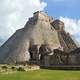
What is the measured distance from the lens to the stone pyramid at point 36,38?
13912 cm

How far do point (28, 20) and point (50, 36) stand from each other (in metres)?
21.5

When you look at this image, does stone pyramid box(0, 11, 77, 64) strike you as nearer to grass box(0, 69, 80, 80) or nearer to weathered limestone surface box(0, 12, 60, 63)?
weathered limestone surface box(0, 12, 60, 63)

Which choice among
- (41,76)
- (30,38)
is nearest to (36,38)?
(30,38)

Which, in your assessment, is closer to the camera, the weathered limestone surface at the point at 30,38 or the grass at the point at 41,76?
the grass at the point at 41,76

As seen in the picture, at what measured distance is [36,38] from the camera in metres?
150

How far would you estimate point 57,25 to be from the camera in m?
167

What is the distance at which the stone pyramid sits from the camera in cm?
13912

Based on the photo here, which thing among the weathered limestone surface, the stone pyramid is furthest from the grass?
the stone pyramid

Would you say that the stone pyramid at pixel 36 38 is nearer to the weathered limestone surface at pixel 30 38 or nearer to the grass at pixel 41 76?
the weathered limestone surface at pixel 30 38

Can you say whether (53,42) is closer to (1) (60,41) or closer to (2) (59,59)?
(1) (60,41)

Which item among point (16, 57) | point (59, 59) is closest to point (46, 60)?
point (59, 59)

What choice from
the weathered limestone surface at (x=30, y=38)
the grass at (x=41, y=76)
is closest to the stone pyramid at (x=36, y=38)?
the weathered limestone surface at (x=30, y=38)

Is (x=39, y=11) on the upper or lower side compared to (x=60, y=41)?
upper

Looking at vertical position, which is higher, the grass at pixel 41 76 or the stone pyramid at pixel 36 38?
the stone pyramid at pixel 36 38
